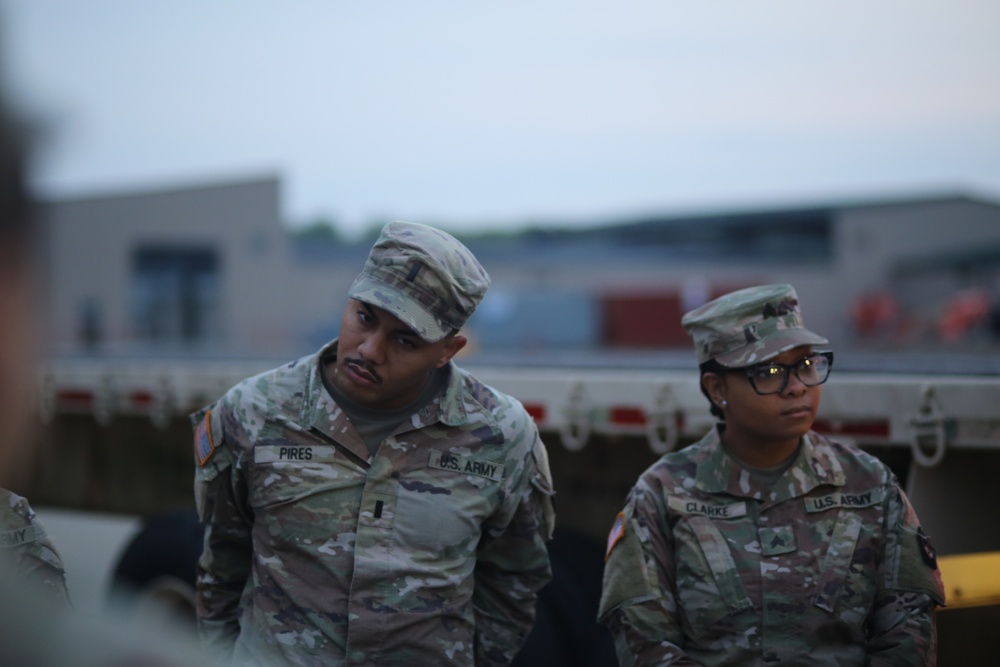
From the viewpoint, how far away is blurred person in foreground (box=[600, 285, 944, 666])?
2.26 metres

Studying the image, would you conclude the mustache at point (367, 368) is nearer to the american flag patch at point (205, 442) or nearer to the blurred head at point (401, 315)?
the blurred head at point (401, 315)

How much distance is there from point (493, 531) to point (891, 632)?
2.99ft

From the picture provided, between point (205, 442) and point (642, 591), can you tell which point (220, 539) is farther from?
point (642, 591)

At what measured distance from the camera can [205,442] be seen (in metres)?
2.36

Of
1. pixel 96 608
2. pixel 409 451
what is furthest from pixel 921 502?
pixel 96 608

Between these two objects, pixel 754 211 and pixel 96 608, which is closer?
pixel 96 608

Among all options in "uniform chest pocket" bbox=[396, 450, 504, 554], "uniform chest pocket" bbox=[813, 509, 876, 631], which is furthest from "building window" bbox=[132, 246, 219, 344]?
"uniform chest pocket" bbox=[813, 509, 876, 631]

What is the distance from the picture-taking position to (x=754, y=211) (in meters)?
34.6

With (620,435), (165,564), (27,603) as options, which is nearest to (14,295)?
(27,603)

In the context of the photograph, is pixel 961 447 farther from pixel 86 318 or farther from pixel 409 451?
pixel 86 318

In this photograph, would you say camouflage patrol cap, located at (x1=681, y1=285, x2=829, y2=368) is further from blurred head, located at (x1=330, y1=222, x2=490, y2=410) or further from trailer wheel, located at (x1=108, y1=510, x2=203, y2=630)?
trailer wheel, located at (x1=108, y1=510, x2=203, y2=630)

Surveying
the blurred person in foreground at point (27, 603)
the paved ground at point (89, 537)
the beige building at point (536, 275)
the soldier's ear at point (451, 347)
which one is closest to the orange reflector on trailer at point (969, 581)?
the soldier's ear at point (451, 347)

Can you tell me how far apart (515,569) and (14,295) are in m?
1.73

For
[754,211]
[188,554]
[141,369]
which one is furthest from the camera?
[754,211]
